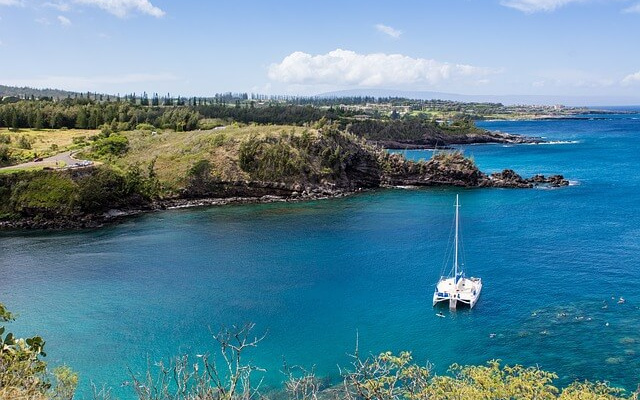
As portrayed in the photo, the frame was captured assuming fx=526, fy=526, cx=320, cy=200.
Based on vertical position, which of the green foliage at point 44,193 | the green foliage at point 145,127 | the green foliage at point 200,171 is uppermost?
the green foliage at point 145,127

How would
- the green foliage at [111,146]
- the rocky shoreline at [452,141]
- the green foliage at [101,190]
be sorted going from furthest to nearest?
the rocky shoreline at [452,141] < the green foliage at [111,146] < the green foliage at [101,190]

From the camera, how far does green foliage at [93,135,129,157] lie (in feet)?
323

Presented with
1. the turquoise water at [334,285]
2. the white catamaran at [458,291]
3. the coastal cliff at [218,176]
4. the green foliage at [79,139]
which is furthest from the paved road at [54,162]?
the white catamaran at [458,291]

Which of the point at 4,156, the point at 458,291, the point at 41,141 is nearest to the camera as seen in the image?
the point at 458,291

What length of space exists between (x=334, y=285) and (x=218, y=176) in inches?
1914

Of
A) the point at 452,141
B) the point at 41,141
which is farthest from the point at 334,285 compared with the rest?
the point at 452,141

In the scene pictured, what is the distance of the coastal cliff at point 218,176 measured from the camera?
77.1 m

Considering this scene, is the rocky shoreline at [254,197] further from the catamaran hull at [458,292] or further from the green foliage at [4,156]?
the catamaran hull at [458,292]

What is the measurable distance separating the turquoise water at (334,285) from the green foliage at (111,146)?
26.0m

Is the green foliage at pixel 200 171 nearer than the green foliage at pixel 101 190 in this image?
No

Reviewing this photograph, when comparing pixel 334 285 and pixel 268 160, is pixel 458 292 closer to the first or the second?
pixel 334 285

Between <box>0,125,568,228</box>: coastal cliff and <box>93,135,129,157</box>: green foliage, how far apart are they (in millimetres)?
413

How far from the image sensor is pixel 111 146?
101 metres

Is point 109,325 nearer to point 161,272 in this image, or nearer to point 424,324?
point 161,272
